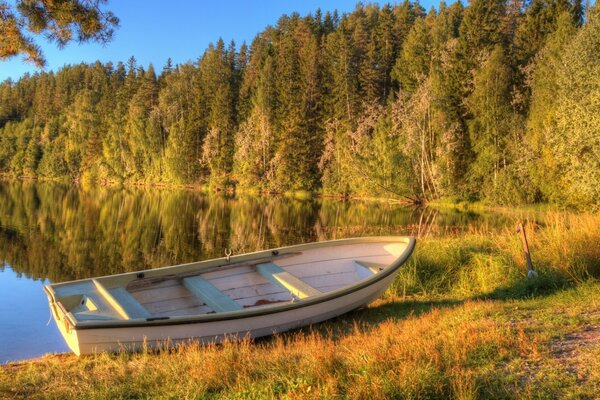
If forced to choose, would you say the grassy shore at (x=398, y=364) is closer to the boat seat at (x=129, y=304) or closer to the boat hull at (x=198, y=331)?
the boat hull at (x=198, y=331)

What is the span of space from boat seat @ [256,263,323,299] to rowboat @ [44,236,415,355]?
0.02 m

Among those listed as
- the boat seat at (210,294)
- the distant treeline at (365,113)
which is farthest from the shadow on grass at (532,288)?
the distant treeline at (365,113)

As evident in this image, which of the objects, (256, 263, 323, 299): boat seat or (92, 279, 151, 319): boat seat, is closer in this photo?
(92, 279, 151, 319): boat seat

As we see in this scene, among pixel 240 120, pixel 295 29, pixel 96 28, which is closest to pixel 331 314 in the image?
pixel 96 28

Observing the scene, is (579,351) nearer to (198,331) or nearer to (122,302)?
(198,331)

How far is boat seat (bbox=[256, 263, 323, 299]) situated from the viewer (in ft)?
25.9

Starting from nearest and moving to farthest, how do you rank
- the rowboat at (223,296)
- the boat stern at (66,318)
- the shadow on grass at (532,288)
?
1. the boat stern at (66,318)
2. the rowboat at (223,296)
3. the shadow on grass at (532,288)

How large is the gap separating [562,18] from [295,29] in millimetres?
39638

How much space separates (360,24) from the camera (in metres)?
60.7

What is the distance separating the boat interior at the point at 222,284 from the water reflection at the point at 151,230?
20.7 feet

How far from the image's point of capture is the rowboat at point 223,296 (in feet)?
20.2

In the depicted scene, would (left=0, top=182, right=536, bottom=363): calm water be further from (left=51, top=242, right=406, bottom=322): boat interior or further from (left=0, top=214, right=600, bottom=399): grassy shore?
(left=0, top=214, right=600, bottom=399): grassy shore

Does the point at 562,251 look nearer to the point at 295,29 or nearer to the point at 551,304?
the point at 551,304

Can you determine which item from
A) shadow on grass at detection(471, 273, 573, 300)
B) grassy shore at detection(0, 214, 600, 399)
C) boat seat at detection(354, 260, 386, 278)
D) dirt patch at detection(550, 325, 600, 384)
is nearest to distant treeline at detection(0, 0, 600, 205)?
shadow on grass at detection(471, 273, 573, 300)
